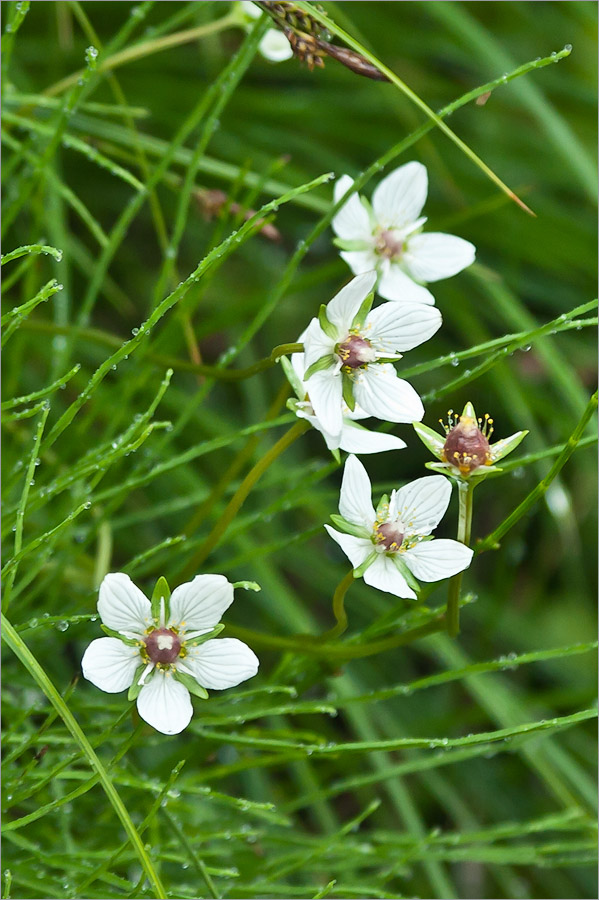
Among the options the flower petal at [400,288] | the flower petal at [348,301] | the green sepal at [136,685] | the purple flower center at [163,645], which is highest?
the flower petal at [400,288]

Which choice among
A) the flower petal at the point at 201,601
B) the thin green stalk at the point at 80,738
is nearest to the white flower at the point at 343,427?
the flower petal at the point at 201,601

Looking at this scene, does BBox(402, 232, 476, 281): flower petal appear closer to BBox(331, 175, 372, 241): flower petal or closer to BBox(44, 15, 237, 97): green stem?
BBox(331, 175, 372, 241): flower petal

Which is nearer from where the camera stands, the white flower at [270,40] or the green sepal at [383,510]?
the green sepal at [383,510]

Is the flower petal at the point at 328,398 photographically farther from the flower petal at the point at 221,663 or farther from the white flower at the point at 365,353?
the flower petal at the point at 221,663

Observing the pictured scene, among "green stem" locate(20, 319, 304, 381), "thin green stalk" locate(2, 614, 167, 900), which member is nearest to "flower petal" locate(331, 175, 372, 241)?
"green stem" locate(20, 319, 304, 381)

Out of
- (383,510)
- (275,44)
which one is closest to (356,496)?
(383,510)

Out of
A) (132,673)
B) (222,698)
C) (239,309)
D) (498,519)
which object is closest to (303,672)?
(222,698)

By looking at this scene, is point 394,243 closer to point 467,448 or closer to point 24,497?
point 467,448
